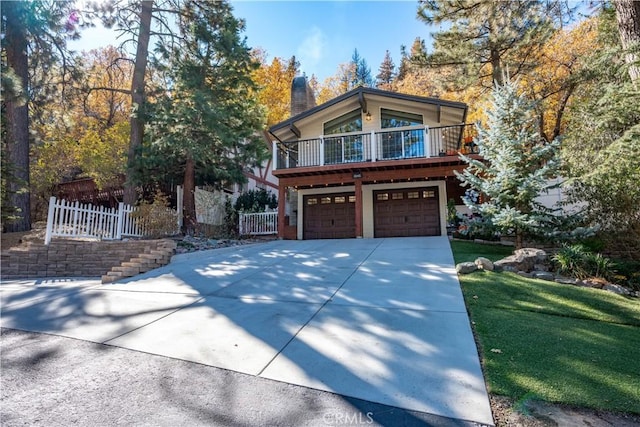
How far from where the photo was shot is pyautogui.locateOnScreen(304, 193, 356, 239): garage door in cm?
1316

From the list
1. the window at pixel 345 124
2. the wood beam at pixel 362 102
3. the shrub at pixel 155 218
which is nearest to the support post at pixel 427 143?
the wood beam at pixel 362 102

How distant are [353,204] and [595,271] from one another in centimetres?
856

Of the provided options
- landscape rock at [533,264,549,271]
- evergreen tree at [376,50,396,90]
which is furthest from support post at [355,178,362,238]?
evergreen tree at [376,50,396,90]

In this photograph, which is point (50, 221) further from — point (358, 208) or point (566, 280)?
point (566, 280)

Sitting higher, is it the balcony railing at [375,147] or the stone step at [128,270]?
the balcony railing at [375,147]

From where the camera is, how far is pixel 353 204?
43.3ft

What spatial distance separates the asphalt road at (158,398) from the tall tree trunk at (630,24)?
7.40 meters

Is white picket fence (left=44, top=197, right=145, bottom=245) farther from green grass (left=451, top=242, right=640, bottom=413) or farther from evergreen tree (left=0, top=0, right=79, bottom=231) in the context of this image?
green grass (left=451, top=242, right=640, bottom=413)

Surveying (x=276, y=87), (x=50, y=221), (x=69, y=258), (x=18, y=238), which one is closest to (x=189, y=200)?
(x=50, y=221)

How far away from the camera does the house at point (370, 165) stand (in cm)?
1148

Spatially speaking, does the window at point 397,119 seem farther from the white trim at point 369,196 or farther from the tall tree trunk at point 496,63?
the tall tree trunk at point 496,63

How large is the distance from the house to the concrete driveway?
5.91 meters

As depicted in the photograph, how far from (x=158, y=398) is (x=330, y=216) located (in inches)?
447

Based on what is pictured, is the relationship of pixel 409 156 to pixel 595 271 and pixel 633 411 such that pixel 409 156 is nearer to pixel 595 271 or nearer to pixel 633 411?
pixel 595 271
